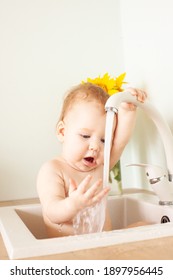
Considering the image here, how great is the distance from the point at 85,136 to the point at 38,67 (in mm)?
522

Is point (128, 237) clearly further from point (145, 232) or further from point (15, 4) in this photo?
point (15, 4)

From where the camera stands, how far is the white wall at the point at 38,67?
4.26ft

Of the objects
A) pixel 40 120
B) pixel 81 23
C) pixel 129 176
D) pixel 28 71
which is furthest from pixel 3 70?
pixel 129 176

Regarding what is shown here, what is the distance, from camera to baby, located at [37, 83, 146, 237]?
0.88 metres

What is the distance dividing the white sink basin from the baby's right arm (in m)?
0.07

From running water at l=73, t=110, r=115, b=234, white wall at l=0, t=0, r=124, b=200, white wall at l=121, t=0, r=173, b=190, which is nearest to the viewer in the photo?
running water at l=73, t=110, r=115, b=234

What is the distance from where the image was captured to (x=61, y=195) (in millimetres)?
877

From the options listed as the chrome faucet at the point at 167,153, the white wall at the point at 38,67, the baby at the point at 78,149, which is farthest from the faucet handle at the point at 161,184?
the white wall at the point at 38,67

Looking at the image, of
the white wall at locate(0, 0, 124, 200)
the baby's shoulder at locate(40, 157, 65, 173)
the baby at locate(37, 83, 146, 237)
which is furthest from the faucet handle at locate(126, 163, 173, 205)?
the white wall at locate(0, 0, 124, 200)

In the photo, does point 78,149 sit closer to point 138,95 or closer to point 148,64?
point 138,95

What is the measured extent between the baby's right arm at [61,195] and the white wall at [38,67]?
1.23 ft

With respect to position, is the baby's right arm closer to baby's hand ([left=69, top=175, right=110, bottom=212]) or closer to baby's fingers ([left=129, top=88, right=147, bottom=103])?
baby's hand ([left=69, top=175, right=110, bottom=212])

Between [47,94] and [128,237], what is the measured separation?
83 centimetres

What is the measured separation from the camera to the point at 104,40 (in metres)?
1.44
